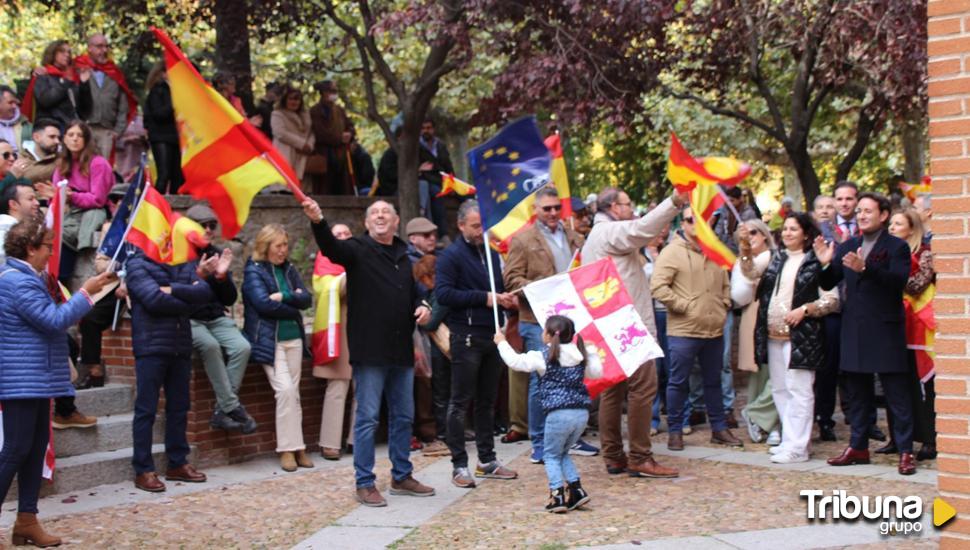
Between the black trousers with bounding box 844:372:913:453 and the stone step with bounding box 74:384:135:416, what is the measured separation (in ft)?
19.5

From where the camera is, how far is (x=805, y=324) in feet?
31.6

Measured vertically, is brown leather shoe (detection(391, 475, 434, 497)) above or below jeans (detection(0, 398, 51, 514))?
below

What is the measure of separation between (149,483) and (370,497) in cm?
179

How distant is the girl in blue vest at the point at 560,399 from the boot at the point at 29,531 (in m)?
3.13

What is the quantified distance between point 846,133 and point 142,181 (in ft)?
67.6

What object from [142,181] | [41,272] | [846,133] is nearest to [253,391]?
[142,181]

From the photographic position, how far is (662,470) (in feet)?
29.5

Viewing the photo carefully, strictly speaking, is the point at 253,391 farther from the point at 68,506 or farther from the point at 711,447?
the point at 711,447

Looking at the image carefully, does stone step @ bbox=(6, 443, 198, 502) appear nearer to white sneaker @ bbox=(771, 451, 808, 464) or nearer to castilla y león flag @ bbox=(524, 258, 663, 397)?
castilla y león flag @ bbox=(524, 258, 663, 397)

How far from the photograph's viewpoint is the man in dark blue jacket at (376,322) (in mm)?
8180

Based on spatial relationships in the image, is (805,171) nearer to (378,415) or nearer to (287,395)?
(287,395)

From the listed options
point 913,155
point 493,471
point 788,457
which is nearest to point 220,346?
point 493,471

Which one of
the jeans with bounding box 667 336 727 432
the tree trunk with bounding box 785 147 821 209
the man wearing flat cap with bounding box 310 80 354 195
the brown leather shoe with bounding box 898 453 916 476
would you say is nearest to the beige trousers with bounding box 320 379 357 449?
the jeans with bounding box 667 336 727 432

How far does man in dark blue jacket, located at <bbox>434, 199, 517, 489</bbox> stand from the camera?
8.90 meters
